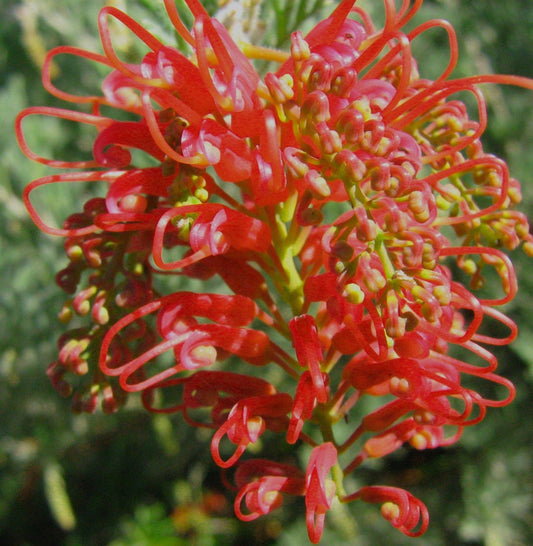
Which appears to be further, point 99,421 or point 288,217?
point 99,421

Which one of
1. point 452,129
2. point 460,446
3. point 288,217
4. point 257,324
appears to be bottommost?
point 460,446

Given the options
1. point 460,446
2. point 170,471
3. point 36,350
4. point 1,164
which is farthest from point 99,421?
point 460,446

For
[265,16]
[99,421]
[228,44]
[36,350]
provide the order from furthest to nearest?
[99,421]
[36,350]
[265,16]
[228,44]

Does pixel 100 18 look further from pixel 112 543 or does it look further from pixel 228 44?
pixel 112 543

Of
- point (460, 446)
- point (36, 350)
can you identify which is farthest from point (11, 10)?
→ point (460, 446)

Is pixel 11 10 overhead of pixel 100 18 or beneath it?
beneath

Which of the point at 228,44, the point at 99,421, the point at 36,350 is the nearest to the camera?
the point at 228,44
